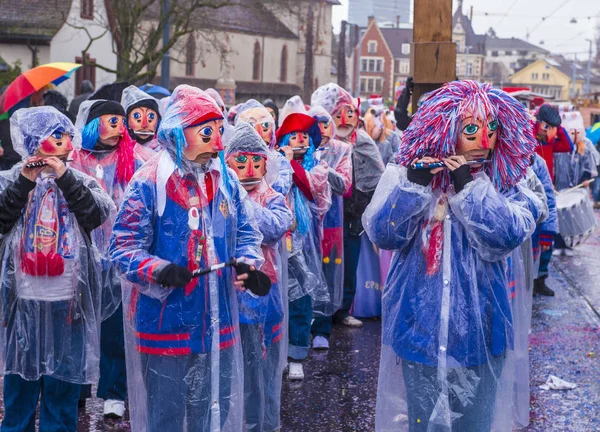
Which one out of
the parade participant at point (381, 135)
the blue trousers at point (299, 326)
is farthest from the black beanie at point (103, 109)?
the parade participant at point (381, 135)

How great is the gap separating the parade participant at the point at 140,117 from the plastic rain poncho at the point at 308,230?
3.01 feet

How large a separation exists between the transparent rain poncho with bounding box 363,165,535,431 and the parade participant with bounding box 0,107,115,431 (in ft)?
5.10

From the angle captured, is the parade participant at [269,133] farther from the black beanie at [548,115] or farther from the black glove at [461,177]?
the black beanie at [548,115]

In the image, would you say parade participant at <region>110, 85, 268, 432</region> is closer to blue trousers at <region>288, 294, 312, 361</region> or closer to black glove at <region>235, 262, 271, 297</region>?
black glove at <region>235, 262, 271, 297</region>

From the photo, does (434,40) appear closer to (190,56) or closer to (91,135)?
(91,135)

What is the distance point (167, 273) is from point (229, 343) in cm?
48

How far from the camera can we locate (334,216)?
6.41 metres

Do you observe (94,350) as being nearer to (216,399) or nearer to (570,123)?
(216,399)

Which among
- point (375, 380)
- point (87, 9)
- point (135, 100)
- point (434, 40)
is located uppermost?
point (87, 9)

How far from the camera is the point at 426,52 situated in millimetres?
5508

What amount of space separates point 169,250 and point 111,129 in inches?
73.5

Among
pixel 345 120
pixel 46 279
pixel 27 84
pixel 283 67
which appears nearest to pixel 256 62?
pixel 283 67

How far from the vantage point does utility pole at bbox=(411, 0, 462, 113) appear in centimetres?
546

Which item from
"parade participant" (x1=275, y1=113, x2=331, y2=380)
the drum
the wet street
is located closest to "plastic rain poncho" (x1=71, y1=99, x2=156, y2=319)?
"parade participant" (x1=275, y1=113, x2=331, y2=380)
